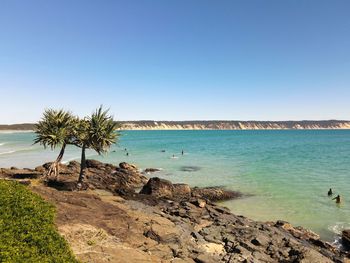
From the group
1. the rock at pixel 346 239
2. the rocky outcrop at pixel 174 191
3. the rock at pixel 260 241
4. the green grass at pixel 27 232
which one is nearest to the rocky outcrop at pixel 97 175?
the rocky outcrop at pixel 174 191

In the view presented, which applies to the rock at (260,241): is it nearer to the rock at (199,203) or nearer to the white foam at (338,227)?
the rock at (199,203)

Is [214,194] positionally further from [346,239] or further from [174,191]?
[346,239]

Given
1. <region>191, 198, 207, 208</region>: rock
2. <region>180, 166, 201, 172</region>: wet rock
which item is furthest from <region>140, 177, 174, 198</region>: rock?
<region>180, 166, 201, 172</region>: wet rock

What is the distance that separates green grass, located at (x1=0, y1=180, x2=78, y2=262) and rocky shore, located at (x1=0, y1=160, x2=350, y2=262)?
1.70m

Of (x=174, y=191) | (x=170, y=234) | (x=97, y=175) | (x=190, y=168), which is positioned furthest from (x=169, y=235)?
(x=190, y=168)

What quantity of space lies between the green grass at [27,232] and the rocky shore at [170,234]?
5.58 feet

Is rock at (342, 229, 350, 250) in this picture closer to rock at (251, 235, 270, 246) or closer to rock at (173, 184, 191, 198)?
rock at (251, 235, 270, 246)

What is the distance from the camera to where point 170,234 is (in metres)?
16.4

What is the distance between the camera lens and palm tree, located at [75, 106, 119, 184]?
89.4ft

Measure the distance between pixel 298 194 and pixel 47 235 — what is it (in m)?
29.6

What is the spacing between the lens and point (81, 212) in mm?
16922

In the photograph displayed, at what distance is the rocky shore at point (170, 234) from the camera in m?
13.7

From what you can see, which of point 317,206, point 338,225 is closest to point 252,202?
point 317,206

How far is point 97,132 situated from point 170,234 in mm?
13455
